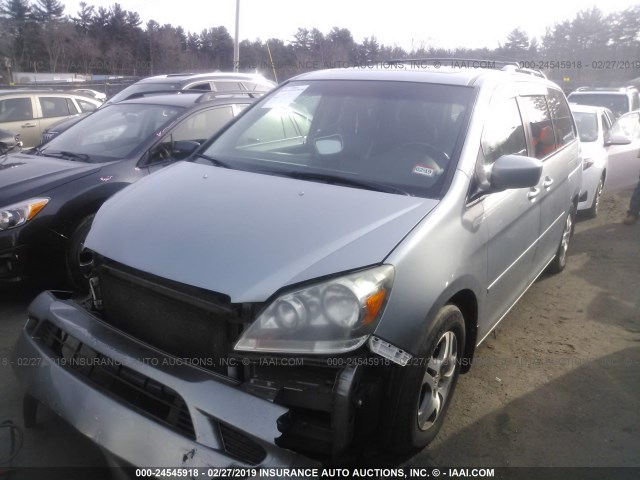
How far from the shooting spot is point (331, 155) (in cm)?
310

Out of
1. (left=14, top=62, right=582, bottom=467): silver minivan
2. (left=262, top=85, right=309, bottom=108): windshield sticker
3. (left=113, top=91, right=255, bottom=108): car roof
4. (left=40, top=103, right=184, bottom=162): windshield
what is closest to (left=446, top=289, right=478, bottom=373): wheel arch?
(left=14, top=62, right=582, bottom=467): silver minivan

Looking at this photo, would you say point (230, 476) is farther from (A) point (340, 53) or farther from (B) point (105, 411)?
(A) point (340, 53)

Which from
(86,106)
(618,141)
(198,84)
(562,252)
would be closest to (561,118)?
(562,252)

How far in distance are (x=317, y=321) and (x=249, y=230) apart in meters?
0.56

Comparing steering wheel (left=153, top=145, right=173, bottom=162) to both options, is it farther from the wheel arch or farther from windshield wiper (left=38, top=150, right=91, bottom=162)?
the wheel arch

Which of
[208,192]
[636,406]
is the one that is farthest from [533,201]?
[208,192]

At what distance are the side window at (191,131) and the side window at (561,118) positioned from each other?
→ 9.95 ft

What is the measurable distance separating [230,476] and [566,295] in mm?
4056

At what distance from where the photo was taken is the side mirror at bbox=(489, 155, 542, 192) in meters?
2.76

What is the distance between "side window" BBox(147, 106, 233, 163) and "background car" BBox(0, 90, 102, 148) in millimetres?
5891

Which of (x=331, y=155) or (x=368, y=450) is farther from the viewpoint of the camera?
(x=331, y=155)

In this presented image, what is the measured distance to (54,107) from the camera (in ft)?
34.4

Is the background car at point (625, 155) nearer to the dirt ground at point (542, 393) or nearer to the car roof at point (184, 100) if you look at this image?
the dirt ground at point (542, 393)

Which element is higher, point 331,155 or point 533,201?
point 331,155
